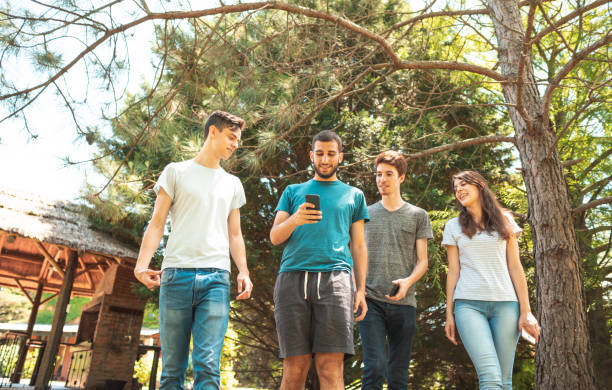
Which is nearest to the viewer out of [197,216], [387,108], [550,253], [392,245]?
[197,216]

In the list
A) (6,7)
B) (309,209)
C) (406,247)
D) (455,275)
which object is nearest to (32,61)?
(6,7)

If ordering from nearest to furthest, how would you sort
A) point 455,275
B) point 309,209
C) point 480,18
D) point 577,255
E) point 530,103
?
point 309,209
point 455,275
point 577,255
point 530,103
point 480,18

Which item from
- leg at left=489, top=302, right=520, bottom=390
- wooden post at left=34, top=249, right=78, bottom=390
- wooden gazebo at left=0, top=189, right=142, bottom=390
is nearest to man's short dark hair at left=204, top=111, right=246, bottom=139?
leg at left=489, top=302, right=520, bottom=390

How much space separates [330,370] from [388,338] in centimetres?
64

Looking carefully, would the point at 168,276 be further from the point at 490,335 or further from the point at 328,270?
the point at 490,335

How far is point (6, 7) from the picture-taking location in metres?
3.22

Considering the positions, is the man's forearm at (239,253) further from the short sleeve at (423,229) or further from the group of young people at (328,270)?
the short sleeve at (423,229)

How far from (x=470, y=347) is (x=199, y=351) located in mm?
1479

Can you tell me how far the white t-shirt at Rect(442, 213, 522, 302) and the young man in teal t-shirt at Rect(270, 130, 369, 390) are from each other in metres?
0.68

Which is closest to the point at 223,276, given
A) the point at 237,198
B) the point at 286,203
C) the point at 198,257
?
the point at 198,257

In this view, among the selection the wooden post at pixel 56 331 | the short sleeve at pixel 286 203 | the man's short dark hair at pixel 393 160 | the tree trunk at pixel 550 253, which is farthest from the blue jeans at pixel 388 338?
the wooden post at pixel 56 331

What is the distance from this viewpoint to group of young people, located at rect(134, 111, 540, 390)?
2.21 m

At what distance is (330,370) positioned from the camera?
2262 millimetres

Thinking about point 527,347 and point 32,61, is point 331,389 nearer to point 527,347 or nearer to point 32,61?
point 32,61
